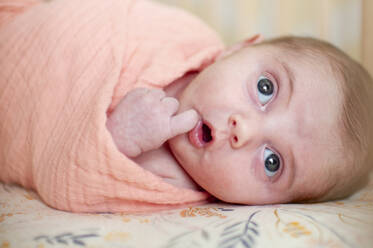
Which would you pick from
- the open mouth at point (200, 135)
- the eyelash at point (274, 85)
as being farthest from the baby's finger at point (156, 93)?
the eyelash at point (274, 85)

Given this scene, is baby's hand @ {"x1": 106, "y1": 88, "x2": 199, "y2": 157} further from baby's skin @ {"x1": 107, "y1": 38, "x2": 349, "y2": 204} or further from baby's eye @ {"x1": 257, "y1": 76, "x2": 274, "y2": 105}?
baby's eye @ {"x1": 257, "y1": 76, "x2": 274, "y2": 105}

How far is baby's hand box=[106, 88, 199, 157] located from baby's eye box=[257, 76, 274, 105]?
0.19 metres

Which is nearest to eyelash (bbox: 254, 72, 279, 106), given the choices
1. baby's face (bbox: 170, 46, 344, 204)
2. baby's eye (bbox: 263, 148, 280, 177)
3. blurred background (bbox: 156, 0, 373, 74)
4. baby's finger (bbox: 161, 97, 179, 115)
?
baby's face (bbox: 170, 46, 344, 204)

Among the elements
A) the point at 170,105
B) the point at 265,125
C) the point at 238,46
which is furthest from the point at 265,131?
the point at 238,46

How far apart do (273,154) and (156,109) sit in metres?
0.34

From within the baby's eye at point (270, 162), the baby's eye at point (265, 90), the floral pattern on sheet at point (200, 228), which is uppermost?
the baby's eye at point (265, 90)

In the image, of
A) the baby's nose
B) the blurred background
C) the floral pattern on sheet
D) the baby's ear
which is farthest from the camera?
the blurred background

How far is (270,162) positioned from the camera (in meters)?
1.04

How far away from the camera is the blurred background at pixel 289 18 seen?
162 cm

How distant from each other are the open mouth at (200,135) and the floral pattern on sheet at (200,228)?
0.63 ft

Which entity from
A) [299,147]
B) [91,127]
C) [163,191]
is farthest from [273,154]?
[91,127]

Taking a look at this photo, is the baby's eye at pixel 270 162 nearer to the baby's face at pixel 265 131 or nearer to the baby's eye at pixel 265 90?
the baby's face at pixel 265 131

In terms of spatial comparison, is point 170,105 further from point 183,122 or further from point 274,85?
point 274,85

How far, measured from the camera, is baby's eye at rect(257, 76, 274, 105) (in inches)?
41.3
